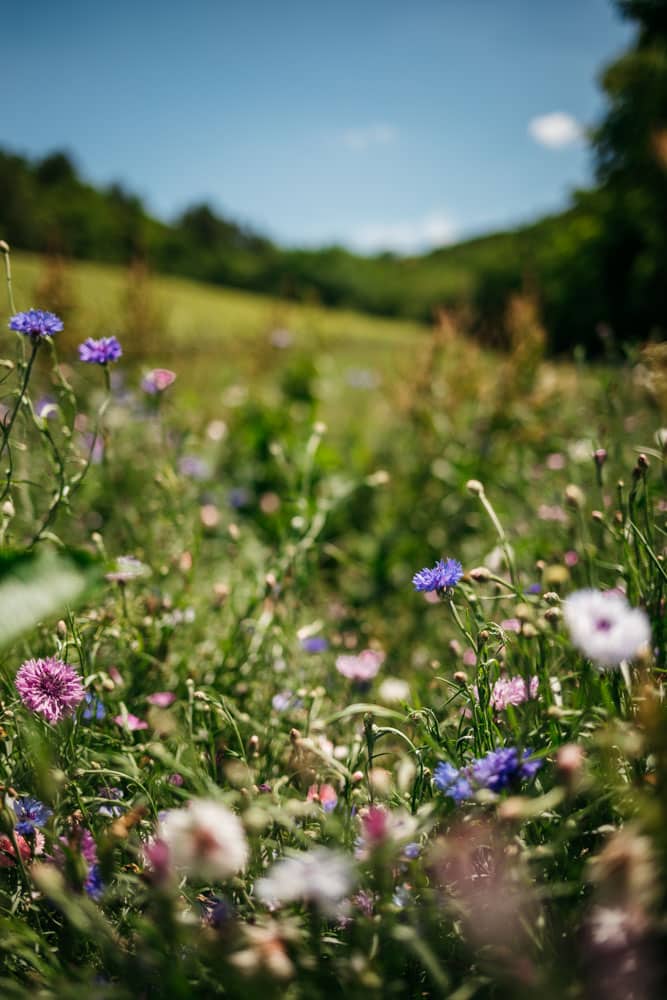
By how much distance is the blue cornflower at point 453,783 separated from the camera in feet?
1.92

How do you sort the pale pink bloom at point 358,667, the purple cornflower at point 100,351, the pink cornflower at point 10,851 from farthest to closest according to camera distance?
the pale pink bloom at point 358,667, the purple cornflower at point 100,351, the pink cornflower at point 10,851

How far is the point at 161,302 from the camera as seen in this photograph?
11.0 ft

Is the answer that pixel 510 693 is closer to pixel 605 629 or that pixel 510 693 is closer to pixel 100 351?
pixel 605 629

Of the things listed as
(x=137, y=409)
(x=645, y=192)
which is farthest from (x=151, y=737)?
(x=645, y=192)

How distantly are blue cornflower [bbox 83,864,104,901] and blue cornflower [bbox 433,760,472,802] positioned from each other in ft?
1.20

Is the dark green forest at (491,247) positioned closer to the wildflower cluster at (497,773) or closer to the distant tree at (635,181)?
the distant tree at (635,181)

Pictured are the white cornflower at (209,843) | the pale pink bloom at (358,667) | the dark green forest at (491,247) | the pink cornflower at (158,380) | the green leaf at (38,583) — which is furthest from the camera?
the dark green forest at (491,247)

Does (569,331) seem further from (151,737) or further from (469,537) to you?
(151,737)

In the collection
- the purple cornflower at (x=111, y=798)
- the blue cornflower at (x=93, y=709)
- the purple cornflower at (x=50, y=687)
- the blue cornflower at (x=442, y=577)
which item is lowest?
the purple cornflower at (x=111, y=798)

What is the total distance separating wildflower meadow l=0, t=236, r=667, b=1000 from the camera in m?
0.50

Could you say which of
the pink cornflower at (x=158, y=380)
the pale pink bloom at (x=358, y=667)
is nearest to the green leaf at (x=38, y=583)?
the pale pink bloom at (x=358, y=667)

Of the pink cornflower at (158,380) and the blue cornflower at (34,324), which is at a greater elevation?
the pink cornflower at (158,380)

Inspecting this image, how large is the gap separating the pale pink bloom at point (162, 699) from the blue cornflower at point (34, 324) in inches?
23.4

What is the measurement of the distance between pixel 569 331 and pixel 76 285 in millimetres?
12269
